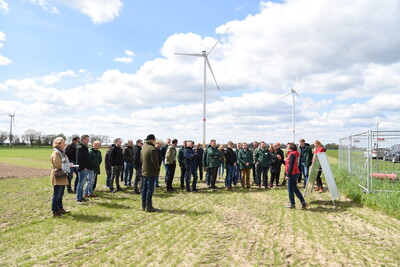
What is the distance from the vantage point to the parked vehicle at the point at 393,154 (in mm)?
8812

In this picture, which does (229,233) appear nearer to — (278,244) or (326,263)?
(278,244)

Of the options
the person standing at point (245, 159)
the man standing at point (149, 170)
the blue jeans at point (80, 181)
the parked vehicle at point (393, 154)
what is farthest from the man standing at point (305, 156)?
the blue jeans at point (80, 181)

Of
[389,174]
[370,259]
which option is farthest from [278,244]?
[389,174]

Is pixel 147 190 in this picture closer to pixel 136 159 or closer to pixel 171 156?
pixel 136 159

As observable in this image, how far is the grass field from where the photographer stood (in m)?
4.65

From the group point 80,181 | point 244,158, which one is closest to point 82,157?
point 80,181

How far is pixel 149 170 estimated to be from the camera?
784 cm

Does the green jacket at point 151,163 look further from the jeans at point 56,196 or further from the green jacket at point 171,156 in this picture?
the green jacket at point 171,156

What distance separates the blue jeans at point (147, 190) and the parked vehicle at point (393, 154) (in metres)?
7.47

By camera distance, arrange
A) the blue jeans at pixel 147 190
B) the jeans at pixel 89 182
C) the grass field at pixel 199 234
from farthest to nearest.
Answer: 1. the jeans at pixel 89 182
2. the blue jeans at pixel 147 190
3. the grass field at pixel 199 234

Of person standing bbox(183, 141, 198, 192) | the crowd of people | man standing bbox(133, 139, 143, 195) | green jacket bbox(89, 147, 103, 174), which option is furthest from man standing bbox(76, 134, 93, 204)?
person standing bbox(183, 141, 198, 192)

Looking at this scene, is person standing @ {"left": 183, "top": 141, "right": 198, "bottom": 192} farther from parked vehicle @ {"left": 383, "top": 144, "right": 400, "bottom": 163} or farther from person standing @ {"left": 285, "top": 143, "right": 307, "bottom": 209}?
parked vehicle @ {"left": 383, "top": 144, "right": 400, "bottom": 163}

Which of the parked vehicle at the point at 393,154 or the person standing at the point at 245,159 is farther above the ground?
the parked vehicle at the point at 393,154

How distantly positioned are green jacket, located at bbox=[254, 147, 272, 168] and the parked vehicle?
4.21 meters
